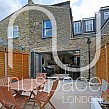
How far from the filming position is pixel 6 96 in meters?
3.08

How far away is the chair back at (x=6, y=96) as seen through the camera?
2984 millimetres

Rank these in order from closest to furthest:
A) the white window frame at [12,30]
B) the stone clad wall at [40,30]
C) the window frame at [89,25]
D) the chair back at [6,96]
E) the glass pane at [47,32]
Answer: the chair back at [6,96] < the stone clad wall at [40,30] < the glass pane at [47,32] < the white window frame at [12,30] < the window frame at [89,25]

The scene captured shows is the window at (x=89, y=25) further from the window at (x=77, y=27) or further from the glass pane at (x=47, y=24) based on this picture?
the glass pane at (x=47, y=24)

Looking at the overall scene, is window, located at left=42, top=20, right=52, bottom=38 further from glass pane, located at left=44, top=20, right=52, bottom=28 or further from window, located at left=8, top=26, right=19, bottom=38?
window, located at left=8, top=26, right=19, bottom=38

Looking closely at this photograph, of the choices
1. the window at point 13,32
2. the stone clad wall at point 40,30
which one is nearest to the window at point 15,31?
the window at point 13,32

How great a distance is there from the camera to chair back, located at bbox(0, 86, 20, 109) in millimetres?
2984

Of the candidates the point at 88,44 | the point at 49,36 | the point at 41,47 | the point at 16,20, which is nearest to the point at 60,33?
the point at 49,36

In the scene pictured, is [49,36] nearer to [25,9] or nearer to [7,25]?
[25,9]

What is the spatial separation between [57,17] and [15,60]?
16.1ft

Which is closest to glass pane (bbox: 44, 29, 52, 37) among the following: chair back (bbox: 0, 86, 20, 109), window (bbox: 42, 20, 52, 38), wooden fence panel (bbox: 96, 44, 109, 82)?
window (bbox: 42, 20, 52, 38)

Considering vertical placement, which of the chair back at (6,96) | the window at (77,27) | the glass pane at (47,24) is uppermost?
the window at (77,27)

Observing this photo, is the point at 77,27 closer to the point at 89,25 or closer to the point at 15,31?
the point at 89,25

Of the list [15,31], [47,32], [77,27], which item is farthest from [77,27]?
[15,31]

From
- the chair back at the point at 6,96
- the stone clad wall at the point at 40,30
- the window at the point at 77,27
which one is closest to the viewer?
the chair back at the point at 6,96
